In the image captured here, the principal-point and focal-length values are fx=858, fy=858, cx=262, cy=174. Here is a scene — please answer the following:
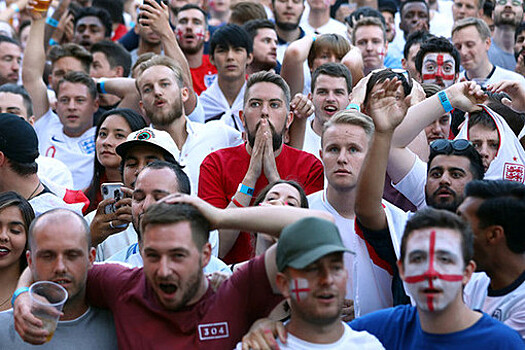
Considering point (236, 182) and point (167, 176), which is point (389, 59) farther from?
point (167, 176)

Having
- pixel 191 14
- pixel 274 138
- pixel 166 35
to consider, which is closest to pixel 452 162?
pixel 274 138

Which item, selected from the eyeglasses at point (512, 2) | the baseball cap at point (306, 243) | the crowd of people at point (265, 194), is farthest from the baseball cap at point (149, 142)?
the eyeglasses at point (512, 2)

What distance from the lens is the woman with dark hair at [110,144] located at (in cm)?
691

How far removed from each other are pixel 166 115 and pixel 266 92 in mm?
1076

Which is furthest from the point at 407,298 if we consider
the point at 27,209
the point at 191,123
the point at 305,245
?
the point at 191,123

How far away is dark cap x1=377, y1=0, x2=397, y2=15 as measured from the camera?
11.5 metres

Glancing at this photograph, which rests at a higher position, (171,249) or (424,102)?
(424,102)

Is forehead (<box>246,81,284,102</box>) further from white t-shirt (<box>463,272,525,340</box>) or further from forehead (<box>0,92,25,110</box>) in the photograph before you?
white t-shirt (<box>463,272,525,340</box>)

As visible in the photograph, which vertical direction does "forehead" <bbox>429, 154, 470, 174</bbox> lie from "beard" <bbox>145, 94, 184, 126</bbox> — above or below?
below

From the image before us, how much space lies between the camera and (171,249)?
412 centimetres

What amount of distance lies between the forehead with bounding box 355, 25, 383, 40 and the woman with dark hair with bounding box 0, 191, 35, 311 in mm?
4870

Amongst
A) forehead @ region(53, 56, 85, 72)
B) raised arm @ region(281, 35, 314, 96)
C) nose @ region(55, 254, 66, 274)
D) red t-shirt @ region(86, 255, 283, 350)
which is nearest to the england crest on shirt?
forehead @ region(53, 56, 85, 72)

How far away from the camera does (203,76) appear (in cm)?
922

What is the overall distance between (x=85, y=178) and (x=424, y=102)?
11.2 ft
